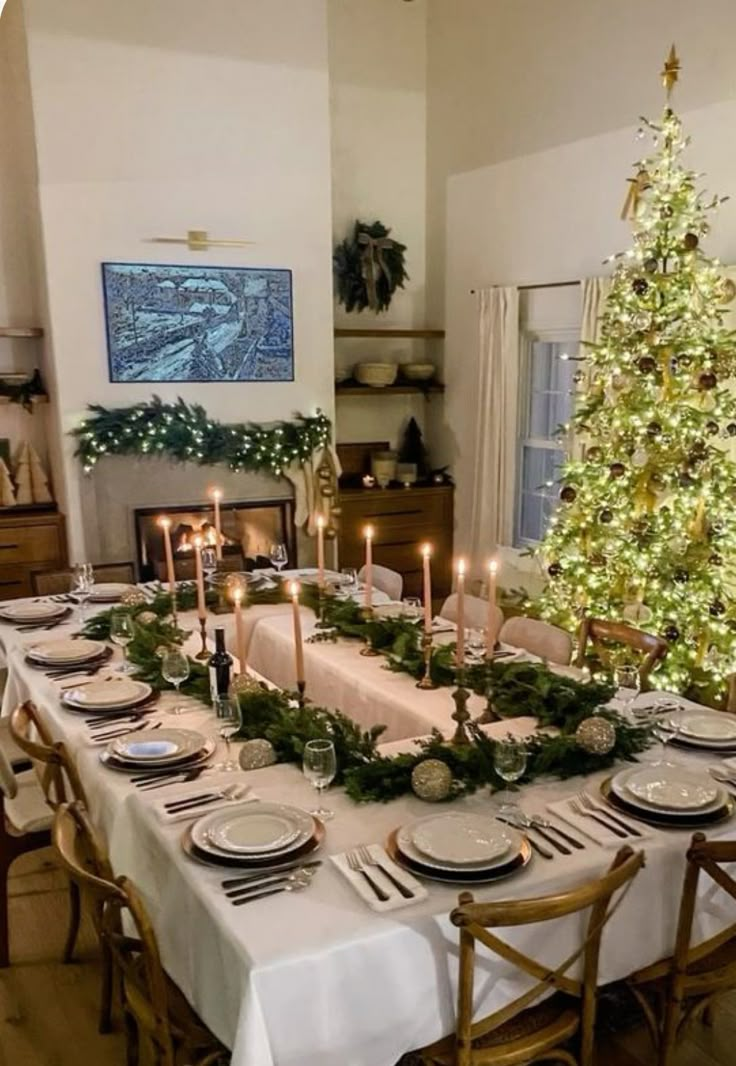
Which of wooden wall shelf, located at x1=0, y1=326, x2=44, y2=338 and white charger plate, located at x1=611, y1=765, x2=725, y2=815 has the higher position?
wooden wall shelf, located at x1=0, y1=326, x2=44, y2=338

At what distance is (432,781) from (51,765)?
106 centimetres

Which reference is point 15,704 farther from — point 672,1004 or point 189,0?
point 189,0

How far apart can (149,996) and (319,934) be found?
0.52m

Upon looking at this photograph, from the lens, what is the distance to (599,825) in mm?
1972

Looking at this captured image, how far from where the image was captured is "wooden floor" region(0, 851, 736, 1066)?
2393 millimetres

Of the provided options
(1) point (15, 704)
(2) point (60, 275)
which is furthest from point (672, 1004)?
(2) point (60, 275)

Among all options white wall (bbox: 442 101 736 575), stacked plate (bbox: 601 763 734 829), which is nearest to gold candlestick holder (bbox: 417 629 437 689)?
stacked plate (bbox: 601 763 734 829)

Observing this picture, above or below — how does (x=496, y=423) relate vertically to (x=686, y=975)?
above

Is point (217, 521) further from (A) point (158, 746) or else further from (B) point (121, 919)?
(B) point (121, 919)

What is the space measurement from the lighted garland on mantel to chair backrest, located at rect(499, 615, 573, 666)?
9.84 ft

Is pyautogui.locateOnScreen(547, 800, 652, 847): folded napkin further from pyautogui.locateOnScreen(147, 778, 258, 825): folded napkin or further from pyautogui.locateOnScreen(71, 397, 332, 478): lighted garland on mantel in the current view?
pyautogui.locateOnScreen(71, 397, 332, 478): lighted garland on mantel

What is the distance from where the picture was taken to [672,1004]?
1.94 meters

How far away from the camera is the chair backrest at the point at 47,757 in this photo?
2.27m

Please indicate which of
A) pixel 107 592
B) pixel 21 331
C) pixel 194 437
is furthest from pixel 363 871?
pixel 21 331
